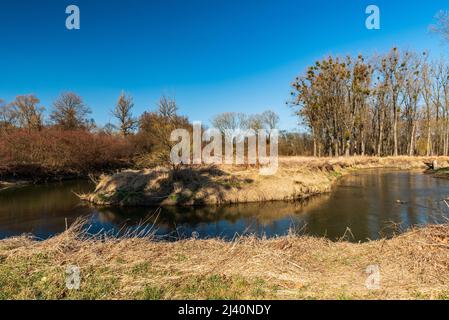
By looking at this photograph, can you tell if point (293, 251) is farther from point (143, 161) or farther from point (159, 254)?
point (143, 161)

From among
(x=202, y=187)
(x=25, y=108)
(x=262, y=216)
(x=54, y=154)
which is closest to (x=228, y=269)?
(x=262, y=216)

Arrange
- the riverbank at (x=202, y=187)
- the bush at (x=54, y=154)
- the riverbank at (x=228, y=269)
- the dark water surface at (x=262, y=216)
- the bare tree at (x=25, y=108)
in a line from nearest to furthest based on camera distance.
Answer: the riverbank at (x=228, y=269)
the dark water surface at (x=262, y=216)
the riverbank at (x=202, y=187)
the bush at (x=54, y=154)
the bare tree at (x=25, y=108)

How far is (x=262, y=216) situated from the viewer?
11.6 meters

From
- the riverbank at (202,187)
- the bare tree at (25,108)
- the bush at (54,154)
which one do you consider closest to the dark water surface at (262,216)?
the riverbank at (202,187)

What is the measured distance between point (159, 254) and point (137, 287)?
4.17ft

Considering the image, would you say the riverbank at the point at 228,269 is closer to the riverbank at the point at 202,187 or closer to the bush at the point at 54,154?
the riverbank at the point at 202,187

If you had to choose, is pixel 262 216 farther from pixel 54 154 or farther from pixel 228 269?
pixel 54 154

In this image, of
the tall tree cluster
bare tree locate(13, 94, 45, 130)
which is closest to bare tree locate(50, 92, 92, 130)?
bare tree locate(13, 94, 45, 130)

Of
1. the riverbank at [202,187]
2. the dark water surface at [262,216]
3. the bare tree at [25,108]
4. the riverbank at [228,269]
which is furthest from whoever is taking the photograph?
the bare tree at [25,108]

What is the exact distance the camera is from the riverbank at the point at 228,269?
3.83 meters

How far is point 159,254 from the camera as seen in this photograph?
526cm

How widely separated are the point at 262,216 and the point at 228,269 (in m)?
7.24

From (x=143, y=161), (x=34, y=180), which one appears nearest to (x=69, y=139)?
(x=34, y=180)

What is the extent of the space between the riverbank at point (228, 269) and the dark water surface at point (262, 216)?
2.66m
